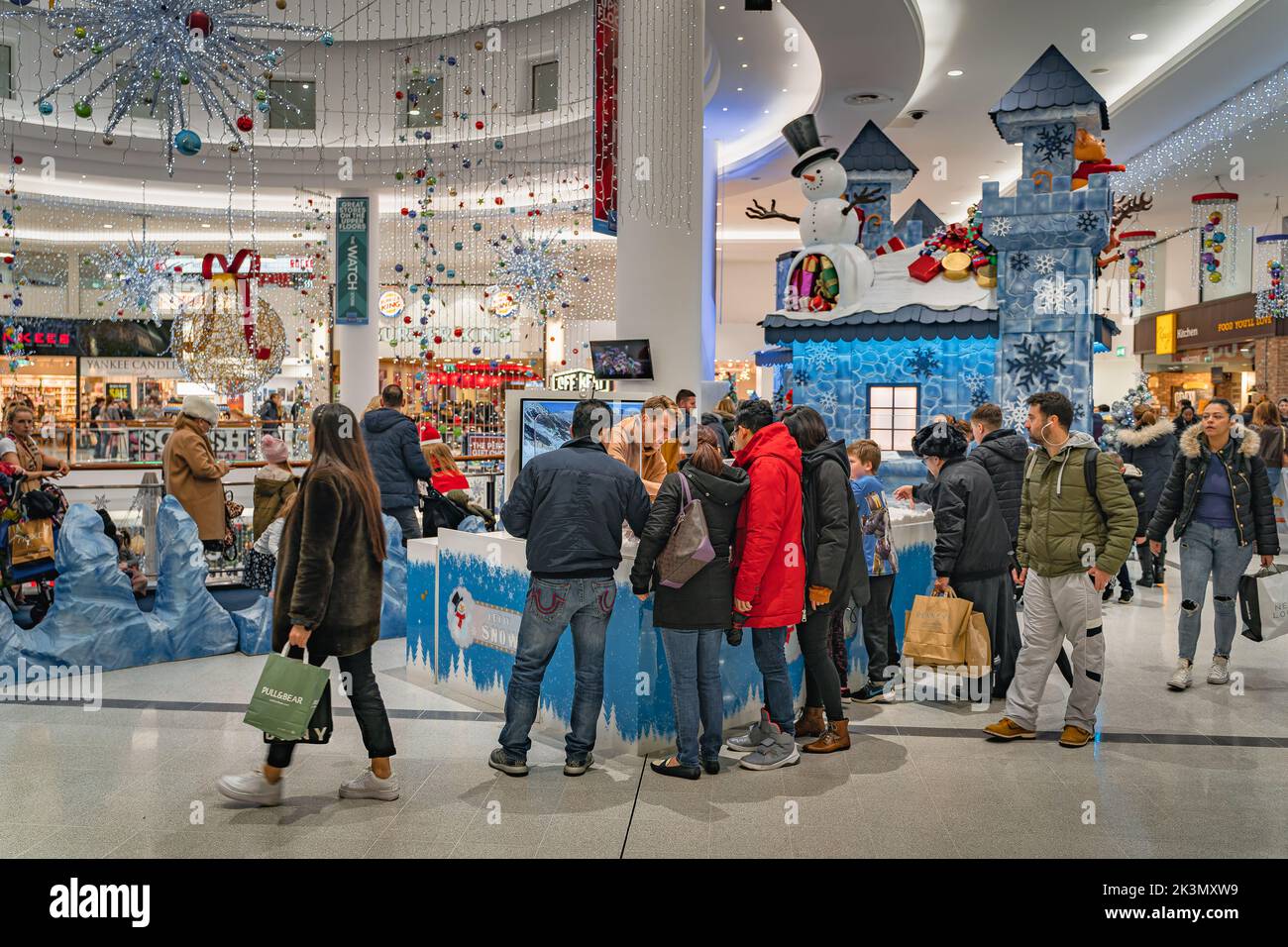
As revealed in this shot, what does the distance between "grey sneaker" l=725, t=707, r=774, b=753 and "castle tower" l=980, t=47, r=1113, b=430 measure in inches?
263

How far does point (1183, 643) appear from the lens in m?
6.00

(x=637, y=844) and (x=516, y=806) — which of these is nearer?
(x=637, y=844)

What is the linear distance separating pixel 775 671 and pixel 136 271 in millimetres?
20981

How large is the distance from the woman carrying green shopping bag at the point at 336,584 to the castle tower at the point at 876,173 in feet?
35.6

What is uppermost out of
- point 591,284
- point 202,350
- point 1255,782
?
point 591,284

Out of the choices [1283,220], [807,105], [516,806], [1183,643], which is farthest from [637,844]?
[1283,220]

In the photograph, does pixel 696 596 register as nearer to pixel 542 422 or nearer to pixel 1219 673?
pixel 542 422

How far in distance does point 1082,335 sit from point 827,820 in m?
7.89

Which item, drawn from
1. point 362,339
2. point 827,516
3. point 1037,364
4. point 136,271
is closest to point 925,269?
point 1037,364

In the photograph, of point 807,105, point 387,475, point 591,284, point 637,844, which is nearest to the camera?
point 637,844

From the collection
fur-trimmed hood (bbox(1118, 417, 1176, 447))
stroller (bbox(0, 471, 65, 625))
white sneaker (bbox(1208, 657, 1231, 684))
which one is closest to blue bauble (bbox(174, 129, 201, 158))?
stroller (bbox(0, 471, 65, 625))

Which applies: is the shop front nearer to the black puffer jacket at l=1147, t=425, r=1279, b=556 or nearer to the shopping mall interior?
the shopping mall interior

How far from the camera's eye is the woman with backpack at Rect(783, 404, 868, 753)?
449cm

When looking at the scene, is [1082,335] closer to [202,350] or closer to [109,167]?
[202,350]
